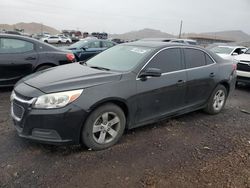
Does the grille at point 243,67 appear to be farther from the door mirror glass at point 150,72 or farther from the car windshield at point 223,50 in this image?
the door mirror glass at point 150,72

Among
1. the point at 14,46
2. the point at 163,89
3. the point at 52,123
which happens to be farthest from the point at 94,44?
the point at 52,123

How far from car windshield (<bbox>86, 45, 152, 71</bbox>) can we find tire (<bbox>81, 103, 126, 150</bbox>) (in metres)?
0.80

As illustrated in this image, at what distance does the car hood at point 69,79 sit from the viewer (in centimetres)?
360

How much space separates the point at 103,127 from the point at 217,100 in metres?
3.10

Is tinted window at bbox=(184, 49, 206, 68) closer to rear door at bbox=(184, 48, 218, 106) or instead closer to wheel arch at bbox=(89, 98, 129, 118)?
rear door at bbox=(184, 48, 218, 106)

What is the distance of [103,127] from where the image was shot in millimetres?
3842

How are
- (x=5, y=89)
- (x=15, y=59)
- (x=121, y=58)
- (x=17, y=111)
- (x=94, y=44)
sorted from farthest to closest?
(x=94, y=44) < (x=5, y=89) < (x=15, y=59) < (x=121, y=58) < (x=17, y=111)

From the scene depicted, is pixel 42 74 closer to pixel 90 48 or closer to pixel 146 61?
pixel 146 61

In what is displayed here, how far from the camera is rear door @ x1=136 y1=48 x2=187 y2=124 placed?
422cm

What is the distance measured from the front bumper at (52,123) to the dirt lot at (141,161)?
0.28 m

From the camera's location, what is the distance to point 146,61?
14.3 feet

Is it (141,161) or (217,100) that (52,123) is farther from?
(217,100)

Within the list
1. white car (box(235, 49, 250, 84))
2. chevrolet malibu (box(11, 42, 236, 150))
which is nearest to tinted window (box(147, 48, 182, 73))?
chevrolet malibu (box(11, 42, 236, 150))

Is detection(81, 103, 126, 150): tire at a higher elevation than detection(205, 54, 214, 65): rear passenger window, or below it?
below
